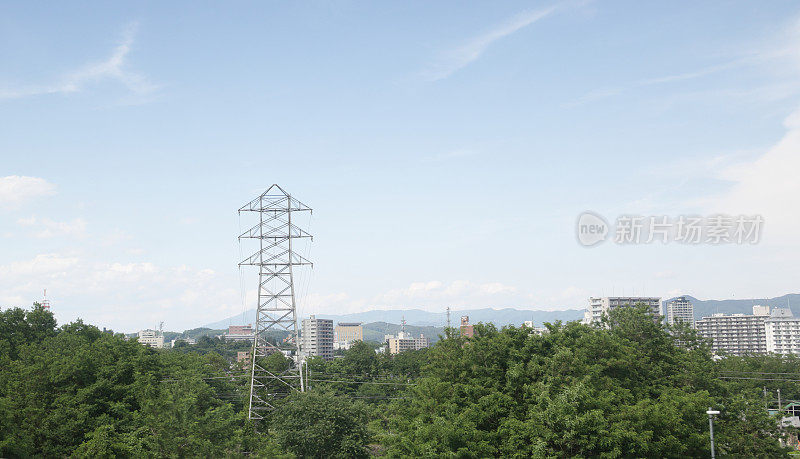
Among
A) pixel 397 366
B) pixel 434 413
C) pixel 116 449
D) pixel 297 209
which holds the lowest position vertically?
pixel 397 366

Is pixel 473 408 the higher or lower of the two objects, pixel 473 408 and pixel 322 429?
the higher

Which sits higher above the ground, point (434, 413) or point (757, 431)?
point (434, 413)

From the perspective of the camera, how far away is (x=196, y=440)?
2619cm

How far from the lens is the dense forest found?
27.0 metres

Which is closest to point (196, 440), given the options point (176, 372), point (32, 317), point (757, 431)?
point (176, 372)

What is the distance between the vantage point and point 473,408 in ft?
94.9

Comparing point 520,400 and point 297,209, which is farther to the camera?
point 297,209

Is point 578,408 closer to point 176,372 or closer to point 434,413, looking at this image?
point 434,413

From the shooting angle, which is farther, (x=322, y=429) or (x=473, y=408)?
(x=322, y=429)

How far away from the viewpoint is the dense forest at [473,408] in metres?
27.0

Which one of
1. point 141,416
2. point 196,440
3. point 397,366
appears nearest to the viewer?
point 196,440

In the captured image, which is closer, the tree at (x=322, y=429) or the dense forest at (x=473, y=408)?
the dense forest at (x=473, y=408)

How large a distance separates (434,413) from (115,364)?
24.5 meters

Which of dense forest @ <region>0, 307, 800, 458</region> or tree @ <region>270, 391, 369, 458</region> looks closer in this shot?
dense forest @ <region>0, 307, 800, 458</region>
